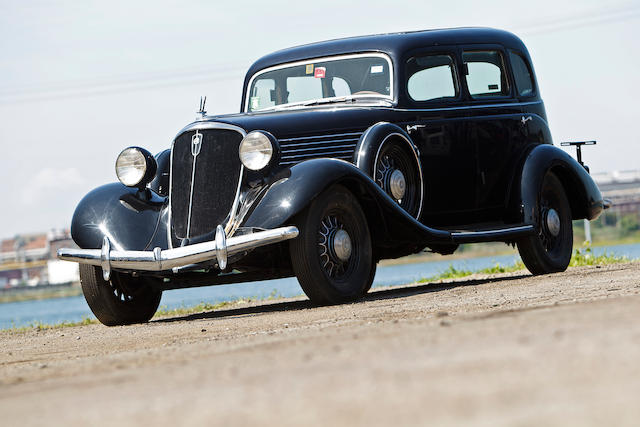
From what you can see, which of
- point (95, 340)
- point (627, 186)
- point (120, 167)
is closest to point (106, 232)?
point (120, 167)

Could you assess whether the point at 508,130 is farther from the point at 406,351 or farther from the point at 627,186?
the point at 627,186

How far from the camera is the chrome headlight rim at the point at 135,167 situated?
778 centimetres

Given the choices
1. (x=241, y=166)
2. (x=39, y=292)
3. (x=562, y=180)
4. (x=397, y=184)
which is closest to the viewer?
(x=241, y=166)

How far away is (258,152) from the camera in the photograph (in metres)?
7.12

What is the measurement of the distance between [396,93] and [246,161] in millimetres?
1885

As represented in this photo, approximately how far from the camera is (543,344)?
3363 mm

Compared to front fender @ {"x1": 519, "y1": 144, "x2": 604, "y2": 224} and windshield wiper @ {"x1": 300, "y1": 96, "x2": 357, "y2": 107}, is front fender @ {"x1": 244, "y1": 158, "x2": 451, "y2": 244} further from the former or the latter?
front fender @ {"x1": 519, "y1": 144, "x2": 604, "y2": 224}

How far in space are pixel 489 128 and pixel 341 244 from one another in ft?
8.34

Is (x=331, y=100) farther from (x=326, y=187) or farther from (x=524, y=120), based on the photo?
(x=524, y=120)

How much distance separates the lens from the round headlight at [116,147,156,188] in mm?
7781

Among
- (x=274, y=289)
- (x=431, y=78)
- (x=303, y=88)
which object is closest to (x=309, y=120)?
(x=303, y=88)

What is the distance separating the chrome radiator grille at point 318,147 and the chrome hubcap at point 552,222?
2.37m

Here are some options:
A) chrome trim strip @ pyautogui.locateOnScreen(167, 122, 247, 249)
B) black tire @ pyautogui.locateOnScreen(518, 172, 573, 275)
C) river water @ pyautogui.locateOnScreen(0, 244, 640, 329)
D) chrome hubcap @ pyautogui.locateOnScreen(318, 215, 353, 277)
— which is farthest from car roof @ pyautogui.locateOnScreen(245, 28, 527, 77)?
river water @ pyautogui.locateOnScreen(0, 244, 640, 329)

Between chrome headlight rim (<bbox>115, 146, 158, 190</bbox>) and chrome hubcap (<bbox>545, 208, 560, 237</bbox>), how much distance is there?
376cm
